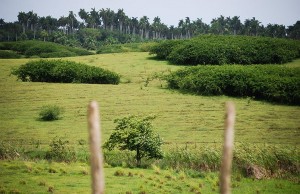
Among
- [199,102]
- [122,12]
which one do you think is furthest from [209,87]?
[122,12]

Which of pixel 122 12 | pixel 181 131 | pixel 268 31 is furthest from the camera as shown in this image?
pixel 122 12

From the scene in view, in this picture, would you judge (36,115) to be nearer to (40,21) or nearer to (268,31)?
(268,31)

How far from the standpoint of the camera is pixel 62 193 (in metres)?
13.1

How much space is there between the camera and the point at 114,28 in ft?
582

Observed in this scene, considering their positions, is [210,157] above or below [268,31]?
below

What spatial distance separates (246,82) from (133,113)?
1339cm

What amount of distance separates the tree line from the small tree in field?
8879 centimetres

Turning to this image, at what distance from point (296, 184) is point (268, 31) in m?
121

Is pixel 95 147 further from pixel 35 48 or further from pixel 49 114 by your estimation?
pixel 35 48

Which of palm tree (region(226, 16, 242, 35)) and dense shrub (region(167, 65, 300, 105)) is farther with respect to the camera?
palm tree (region(226, 16, 242, 35))

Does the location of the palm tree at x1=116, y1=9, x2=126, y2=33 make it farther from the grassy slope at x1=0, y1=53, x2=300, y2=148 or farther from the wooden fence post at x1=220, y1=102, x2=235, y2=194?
the wooden fence post at x1=220, y1=102, x2=235, y2=194

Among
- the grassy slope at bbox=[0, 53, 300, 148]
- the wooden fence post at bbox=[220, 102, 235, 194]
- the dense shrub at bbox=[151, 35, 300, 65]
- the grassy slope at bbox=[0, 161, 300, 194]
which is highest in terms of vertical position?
the dense shrub at bbox=[151, 35, 300, 65]

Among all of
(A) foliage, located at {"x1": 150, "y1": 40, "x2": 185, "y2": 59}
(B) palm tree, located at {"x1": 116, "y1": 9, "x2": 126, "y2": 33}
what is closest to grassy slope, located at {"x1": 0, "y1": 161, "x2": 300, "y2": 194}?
(A) foliage, located at {"x1": 150, "y1": 40, "x2": 185, "y2": 59}

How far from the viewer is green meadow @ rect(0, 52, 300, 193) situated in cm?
1493
